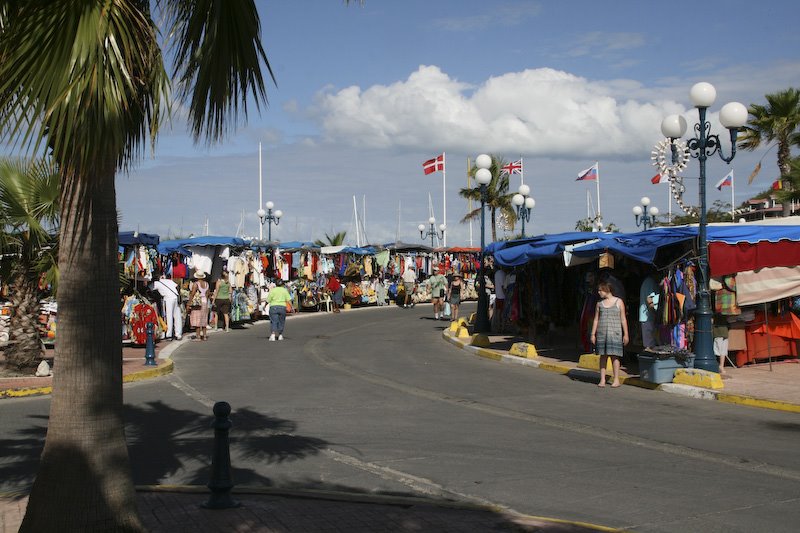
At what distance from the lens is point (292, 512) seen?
659 centimetres

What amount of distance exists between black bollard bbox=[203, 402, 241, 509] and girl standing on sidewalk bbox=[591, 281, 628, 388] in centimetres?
970

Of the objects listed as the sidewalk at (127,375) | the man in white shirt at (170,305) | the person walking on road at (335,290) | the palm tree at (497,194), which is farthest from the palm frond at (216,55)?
A: the palm tree at (497,194)

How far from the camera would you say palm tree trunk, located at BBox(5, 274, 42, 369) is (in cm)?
1537

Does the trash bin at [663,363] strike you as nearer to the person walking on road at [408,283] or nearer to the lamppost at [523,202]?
the lamppost at [523,202]

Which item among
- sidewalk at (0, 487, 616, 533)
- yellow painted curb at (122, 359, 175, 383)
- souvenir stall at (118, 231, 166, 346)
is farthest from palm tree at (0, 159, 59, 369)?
sidewalk at (0, 487, 616, 533)

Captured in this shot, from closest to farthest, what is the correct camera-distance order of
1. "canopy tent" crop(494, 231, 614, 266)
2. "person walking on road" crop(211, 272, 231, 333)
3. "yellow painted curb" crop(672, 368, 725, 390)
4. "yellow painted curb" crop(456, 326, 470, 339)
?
"yellow painted curb" crop(672, 368, 725, 390) → "canopy tent" crop(494, 231, 614, 266) → "yellow painted curb" crop(456, 326, 470, 339) → "person walking on road" crop(211, 272, 231, 333)

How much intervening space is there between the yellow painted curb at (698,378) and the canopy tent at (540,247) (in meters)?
4.42

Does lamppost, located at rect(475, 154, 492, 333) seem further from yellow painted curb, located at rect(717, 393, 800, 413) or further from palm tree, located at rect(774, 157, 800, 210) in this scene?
yellow painted curb, located at rect(717, 393, 800, 413)

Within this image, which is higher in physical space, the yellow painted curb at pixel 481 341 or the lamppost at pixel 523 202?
the lamppost at pixel 523 202

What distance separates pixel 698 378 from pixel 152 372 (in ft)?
32.8

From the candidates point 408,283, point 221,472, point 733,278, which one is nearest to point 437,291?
point 408,283

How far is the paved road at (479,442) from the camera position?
741 centimetres

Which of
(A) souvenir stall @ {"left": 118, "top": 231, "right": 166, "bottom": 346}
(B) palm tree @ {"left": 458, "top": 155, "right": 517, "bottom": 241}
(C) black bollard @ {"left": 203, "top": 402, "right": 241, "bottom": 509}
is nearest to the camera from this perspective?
(C) black bollard @ {"left": 203, "top": 402, "right": 241, "bottom": 509}

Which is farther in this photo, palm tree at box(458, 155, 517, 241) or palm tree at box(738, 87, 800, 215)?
palm tree at box(458, 155, 517, 241)
